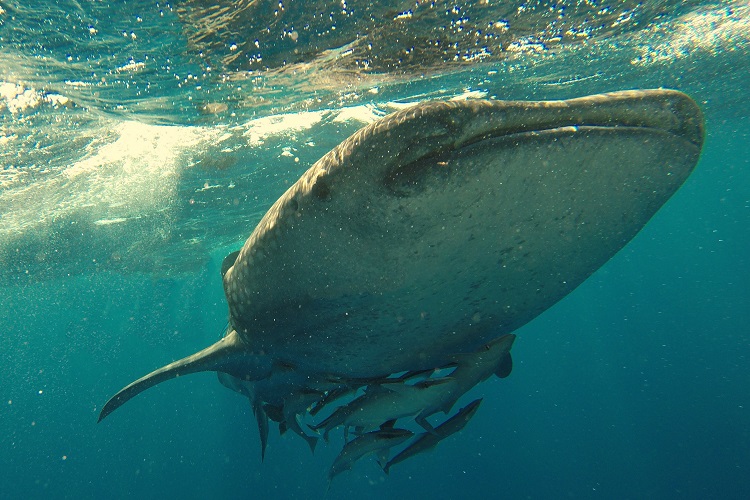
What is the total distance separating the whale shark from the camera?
1.96 m

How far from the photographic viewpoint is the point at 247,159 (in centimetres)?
1627

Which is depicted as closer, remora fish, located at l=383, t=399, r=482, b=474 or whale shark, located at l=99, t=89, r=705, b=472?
whale shark, located at l=99, t=89, r=705, b=472

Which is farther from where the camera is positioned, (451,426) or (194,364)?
(451,426)

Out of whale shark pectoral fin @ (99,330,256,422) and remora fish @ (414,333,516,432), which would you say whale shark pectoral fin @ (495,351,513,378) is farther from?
whale shark pectoral fin @ (99,330,256,422)

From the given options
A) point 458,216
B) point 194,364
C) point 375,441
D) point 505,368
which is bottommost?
point 375,441

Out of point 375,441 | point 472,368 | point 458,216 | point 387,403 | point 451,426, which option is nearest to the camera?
point 458,216

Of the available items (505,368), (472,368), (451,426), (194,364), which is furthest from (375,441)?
(194,364)

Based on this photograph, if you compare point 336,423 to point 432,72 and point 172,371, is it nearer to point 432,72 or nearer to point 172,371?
point 172,371

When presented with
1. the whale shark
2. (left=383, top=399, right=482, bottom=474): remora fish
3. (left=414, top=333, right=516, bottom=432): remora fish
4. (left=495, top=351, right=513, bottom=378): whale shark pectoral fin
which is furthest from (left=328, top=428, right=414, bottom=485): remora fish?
the whale shark

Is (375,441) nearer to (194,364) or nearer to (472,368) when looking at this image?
(472,368)

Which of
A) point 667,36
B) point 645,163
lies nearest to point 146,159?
point 645,163

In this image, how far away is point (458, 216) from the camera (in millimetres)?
2148

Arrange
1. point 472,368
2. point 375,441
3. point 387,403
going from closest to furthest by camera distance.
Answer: point 472,368 → point 387,403 → point 375,441

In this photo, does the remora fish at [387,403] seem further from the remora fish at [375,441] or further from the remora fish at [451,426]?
the remora fish at [451,426]
